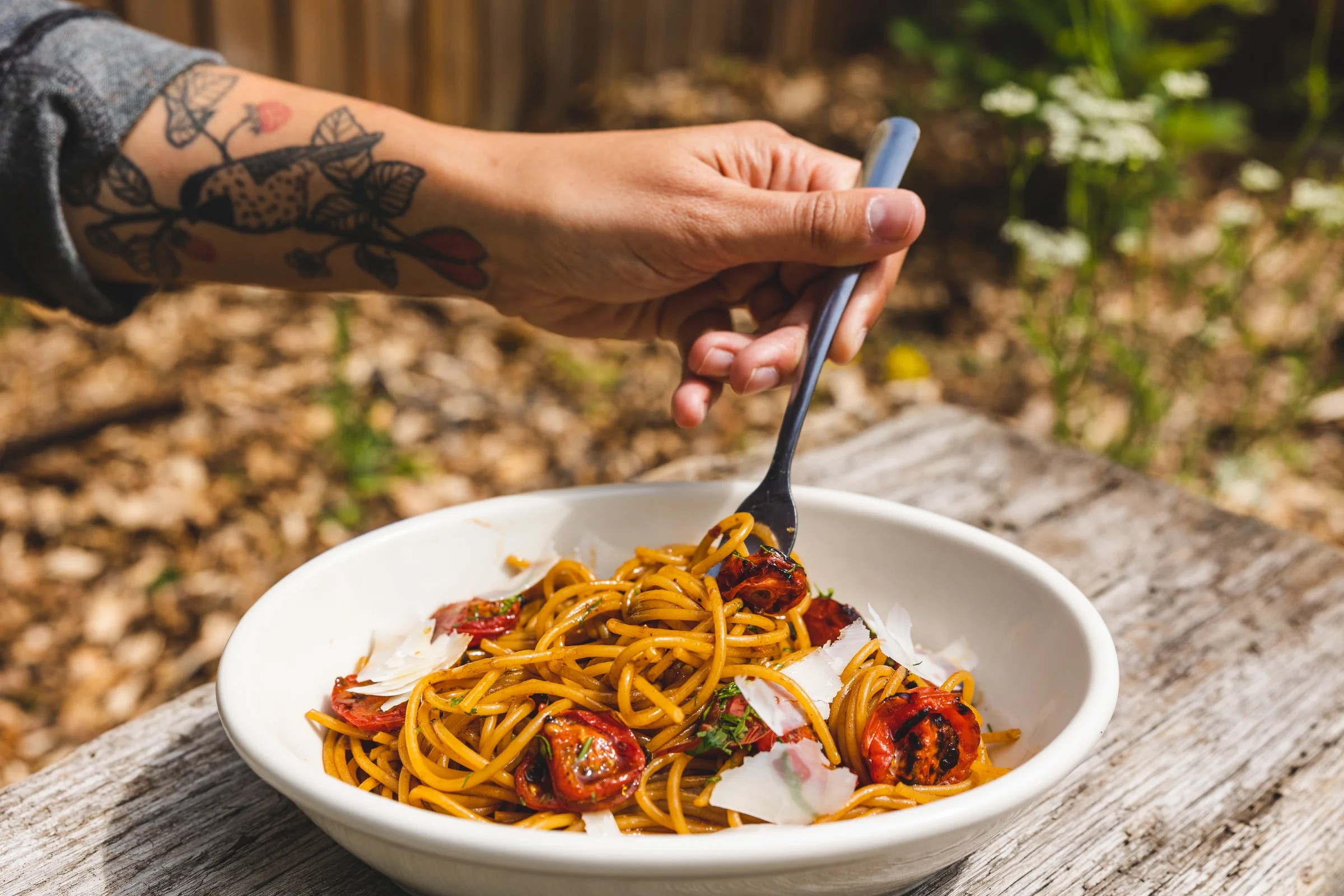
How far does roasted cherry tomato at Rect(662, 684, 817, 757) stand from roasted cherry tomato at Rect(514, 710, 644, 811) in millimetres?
66

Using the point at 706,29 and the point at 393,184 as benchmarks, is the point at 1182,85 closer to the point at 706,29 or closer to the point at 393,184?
the point at 393,184

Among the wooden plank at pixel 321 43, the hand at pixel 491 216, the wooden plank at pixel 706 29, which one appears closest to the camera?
the hand at pixel 491 216

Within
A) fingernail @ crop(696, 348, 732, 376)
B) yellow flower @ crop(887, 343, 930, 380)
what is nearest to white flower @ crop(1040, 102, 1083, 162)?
fingernail @ crop(696, 348, 732, 376)

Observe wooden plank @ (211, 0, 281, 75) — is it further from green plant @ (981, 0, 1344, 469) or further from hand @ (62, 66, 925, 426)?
green plant @ (981, 0, 1344, 469)

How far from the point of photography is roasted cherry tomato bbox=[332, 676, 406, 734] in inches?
43.6

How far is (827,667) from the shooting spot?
111 cm

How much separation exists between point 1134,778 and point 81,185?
73.1 inches

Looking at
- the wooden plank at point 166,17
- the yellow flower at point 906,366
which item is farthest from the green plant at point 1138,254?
the wooden plank at point 166,17

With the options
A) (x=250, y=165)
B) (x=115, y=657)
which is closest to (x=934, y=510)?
(x=250, y=165)

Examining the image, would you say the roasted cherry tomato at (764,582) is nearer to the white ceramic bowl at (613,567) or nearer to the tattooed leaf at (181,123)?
the white ceramic bowl at (613,567)

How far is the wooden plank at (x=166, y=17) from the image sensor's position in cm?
359

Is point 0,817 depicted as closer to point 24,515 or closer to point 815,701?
point 815,701

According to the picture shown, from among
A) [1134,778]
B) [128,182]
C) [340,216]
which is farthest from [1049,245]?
[128,182]

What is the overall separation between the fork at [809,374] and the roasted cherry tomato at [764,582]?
10 centimetres
